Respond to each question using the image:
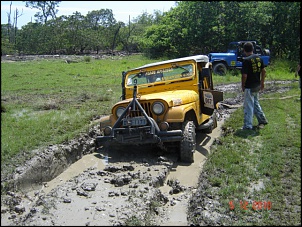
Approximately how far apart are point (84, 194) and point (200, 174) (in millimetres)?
1891

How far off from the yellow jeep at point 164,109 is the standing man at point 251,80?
1.89 ft

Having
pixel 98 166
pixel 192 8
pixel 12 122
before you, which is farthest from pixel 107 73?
pixel 98 166

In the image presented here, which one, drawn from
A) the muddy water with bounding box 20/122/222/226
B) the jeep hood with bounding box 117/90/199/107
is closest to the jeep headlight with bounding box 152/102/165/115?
the jeep hood with bounding box 117/90/199/107

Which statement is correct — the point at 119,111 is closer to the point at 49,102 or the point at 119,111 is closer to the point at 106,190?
the point at 106,190

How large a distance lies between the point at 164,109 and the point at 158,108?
11 centimetres

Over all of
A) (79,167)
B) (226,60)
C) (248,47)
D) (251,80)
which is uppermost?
(248,47)

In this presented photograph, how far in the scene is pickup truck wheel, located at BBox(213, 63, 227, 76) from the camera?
1994cm

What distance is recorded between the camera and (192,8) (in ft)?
71.6

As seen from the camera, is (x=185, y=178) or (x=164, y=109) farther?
(x=164, y=109)

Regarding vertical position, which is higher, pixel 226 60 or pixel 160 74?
pixel 226 60

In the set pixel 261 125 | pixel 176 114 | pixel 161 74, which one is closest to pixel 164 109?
pixel 176 114

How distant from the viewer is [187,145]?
6473mm

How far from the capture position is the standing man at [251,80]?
7.09 metres

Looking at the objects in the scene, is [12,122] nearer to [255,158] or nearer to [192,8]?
[255,158]
